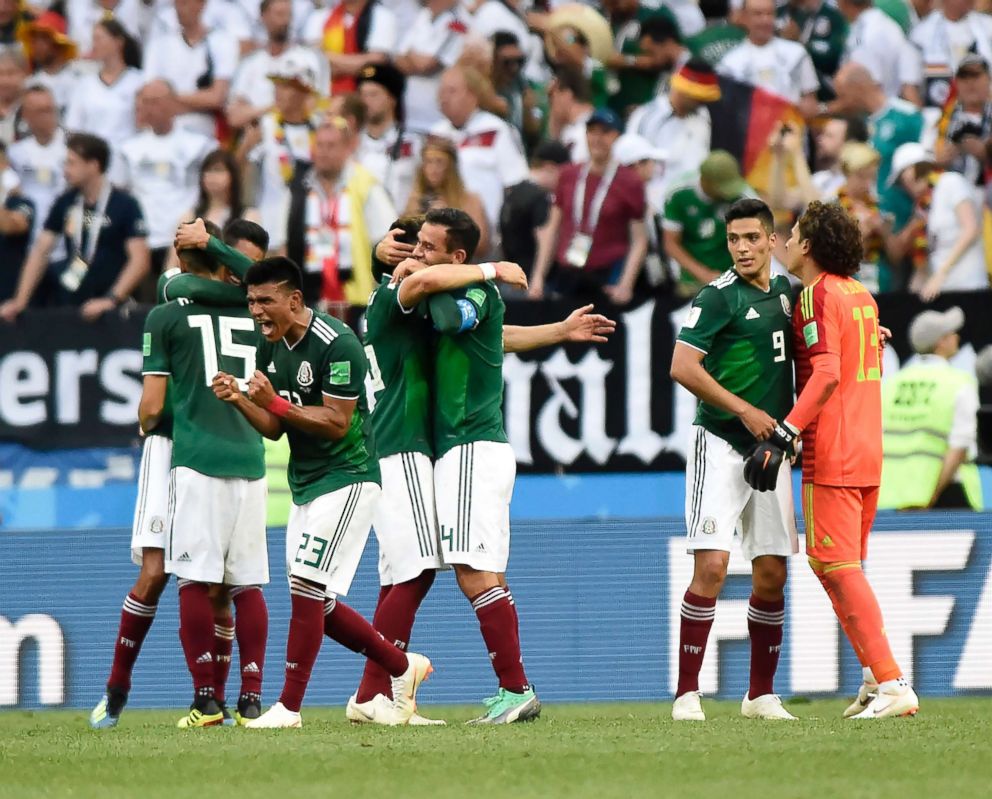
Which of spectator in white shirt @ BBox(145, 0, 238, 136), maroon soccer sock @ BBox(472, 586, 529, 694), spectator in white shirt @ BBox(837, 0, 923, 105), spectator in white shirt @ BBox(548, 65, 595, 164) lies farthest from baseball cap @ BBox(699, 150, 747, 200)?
maroon soccer sock @ BBox(472, 586, 529, 694)

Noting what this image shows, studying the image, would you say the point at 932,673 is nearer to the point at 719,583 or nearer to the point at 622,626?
the point at 622,626

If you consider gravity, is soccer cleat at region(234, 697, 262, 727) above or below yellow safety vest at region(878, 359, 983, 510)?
below

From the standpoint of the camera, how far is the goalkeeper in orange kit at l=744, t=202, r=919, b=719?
27.5 ft

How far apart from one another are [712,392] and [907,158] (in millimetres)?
6023

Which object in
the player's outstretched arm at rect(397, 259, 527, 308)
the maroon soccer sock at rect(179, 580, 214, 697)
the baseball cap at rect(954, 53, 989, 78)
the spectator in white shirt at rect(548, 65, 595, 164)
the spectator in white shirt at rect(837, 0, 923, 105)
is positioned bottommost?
the maroon soccer sock at rect(179, 580, 214, 697)

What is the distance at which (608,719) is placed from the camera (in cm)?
925

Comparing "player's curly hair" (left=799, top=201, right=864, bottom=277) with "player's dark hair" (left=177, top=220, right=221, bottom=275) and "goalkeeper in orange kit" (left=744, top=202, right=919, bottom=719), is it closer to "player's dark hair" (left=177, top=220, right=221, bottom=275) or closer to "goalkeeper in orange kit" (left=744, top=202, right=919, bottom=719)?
"goalkeeper in orange kit" (left=744, top=202, right=919, bottom=719)

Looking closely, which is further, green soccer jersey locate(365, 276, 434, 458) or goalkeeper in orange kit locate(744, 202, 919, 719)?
green soccer jersey locate(365, 276, 434, 458)

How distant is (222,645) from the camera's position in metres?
9.49

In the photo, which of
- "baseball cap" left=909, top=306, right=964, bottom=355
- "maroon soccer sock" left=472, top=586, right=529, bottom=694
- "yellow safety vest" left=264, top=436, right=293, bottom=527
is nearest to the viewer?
"maroon soccer sock" left=472, top=586, right=529, bottom=694

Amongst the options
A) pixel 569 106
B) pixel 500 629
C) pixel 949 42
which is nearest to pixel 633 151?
pixel 569 106

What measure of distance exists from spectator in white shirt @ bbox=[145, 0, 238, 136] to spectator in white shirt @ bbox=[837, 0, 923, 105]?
5.07 meters

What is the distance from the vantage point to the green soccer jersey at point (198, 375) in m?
9.06

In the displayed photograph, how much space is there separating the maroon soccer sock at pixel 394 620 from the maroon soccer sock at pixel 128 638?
3.75 ft
